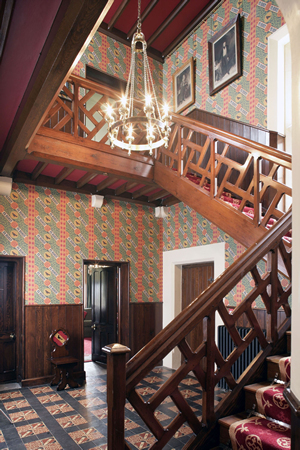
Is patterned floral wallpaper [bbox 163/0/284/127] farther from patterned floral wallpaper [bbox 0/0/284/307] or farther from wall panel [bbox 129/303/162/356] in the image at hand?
wall panel [bbox 129/303/162/356]

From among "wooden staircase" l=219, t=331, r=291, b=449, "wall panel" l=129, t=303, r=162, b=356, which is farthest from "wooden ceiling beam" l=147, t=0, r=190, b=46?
"wooden staircase" l=219, t=331, r=291, b=449

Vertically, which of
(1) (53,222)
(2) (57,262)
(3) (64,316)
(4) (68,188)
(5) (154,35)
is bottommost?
(3) (64,316)

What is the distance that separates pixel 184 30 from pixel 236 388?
7863mm

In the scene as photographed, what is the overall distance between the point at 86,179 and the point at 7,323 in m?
2.91

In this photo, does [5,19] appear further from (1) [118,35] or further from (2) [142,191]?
(1) [118,35]

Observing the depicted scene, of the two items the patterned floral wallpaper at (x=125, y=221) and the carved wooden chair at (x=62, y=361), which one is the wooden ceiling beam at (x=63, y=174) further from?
the carved wooden chair at (x=62, y=361)

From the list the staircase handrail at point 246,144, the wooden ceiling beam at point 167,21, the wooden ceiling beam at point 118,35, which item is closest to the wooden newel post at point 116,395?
the staircase handrail at point 246,144

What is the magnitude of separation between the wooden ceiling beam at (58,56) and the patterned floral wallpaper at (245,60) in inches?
167

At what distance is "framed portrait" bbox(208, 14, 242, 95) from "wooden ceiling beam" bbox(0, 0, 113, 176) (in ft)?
15.2

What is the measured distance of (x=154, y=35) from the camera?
25.8ft

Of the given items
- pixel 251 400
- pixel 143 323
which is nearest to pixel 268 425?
pixel 251 400

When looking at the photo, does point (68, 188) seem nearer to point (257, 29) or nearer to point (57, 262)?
point (57, 262)

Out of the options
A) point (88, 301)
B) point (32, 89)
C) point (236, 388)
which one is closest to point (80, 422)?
point (236, 388)

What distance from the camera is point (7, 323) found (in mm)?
5973
